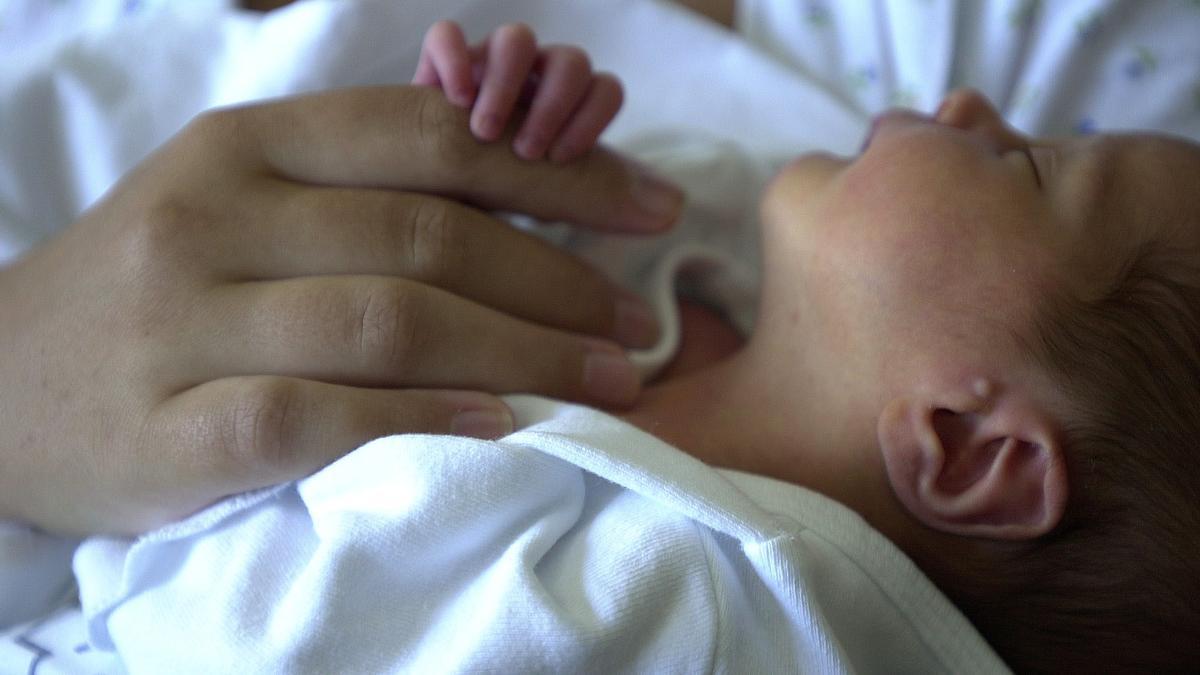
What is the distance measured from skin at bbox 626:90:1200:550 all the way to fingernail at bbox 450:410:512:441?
0.20 meters

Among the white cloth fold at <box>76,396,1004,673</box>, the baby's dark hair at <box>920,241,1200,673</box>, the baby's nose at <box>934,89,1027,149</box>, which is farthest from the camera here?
the baby's nose at <box>934,89,1027,149</box>

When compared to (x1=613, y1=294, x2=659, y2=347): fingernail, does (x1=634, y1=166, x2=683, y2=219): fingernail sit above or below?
above

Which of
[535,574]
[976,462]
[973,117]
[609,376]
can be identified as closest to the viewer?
[535,574]

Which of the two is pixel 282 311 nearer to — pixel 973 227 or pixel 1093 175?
pixel 973 227

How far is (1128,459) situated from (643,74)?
0.88 meters

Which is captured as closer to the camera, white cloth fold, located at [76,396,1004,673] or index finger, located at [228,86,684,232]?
white cloth fold, located at [76,396,1004,673]

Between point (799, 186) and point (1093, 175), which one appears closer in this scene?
point (1093, 175)

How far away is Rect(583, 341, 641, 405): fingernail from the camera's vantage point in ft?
3.17

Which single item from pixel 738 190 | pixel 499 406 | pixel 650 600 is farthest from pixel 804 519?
pixel 738 190

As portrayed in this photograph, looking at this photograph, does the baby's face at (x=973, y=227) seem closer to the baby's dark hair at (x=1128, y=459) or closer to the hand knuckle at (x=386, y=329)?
the baby's dark hair at (x=1128, y=459)

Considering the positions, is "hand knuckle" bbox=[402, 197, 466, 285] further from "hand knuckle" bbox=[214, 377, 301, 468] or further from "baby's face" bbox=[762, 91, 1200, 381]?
"baby's face" bbox=[762, 91, 1200, 381]

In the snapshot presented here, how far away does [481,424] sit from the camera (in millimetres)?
851

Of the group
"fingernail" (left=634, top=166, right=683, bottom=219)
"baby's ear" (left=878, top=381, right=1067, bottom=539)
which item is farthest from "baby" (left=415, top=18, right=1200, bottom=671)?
"fingernail" (left=634, top=166, right=683, bottom=219)

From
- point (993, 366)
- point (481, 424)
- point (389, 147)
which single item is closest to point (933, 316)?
point (993, 366)
